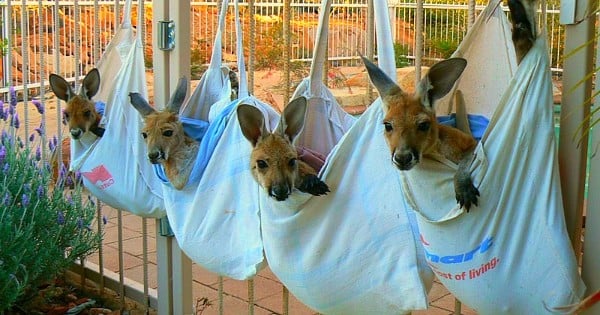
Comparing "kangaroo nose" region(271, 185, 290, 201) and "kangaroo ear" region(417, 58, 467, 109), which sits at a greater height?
"kangaroo ear" region(417, 58, 467, 109)

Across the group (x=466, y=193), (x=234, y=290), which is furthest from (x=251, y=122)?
(x=234, y=290)

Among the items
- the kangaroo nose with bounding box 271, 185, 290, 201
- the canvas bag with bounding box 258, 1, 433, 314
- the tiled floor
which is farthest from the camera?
the tiled floor

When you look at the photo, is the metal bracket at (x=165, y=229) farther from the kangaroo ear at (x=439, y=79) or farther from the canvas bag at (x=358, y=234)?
the kangaroo ear at (x=439, y=79)

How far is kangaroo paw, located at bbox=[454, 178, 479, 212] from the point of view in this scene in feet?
5.71

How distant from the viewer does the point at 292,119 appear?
227cm

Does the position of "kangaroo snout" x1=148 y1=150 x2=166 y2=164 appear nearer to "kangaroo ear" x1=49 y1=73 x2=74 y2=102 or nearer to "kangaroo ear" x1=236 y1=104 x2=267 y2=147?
"kangaroo ear" x1=236 y1=104 x2=267 y2=147

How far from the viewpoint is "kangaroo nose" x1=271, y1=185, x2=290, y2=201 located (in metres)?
2.12

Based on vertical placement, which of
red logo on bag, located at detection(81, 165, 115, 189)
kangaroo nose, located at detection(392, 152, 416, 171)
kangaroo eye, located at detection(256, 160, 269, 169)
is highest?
kangaroo nose, located at detection(392, 152, 416, 171)

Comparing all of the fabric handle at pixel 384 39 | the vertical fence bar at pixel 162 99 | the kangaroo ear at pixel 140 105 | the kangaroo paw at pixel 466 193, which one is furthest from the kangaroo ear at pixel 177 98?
the kangaroo paw at pixel 466 193

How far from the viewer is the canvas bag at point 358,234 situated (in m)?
2.01

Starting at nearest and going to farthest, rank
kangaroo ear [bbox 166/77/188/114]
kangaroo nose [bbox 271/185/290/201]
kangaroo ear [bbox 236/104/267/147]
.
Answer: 1. kangaroo nose [bbox 271/185/290/201]
2. kangaroo ear [bbox 236/104/267/147]
3. kangaroo ear [bbox 166/77/188/114]

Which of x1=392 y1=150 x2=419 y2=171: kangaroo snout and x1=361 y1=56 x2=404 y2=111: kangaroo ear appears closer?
x1=392 y1=150 x2=419 y2=171: kangaroo snout

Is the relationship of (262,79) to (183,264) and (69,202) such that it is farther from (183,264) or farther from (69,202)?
(183,264)

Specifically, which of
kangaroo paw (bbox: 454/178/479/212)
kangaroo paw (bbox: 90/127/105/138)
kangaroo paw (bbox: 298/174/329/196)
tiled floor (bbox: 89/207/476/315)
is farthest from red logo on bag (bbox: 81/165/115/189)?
kangaroo paw (bbox: 454/178/479/212)
